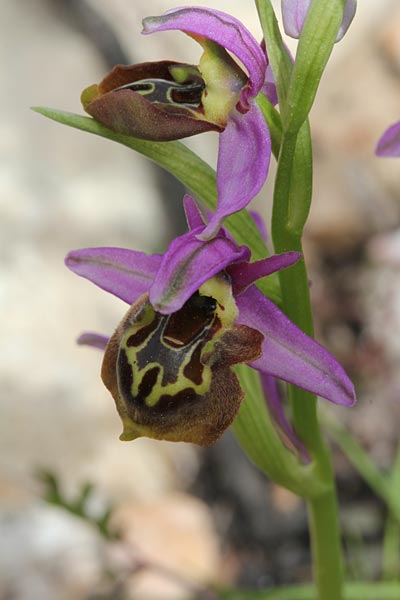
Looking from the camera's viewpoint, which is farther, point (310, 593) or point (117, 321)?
point (117, 321)

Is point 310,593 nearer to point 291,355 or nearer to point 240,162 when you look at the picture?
point 291,355

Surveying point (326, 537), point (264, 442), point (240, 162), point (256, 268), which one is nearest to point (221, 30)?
point (240, 162)

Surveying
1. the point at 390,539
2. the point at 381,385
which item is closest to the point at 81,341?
the point at 390,539

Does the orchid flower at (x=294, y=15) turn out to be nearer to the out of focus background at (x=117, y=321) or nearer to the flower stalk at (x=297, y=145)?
the flower stalk at (x=297, y=145)

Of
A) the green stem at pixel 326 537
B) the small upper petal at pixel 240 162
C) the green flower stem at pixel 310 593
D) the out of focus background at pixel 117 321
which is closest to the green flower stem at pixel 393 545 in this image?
the out of focus background at pixel 117 321

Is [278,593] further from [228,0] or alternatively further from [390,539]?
[228,0]

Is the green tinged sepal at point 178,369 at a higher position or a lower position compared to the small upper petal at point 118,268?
lower
